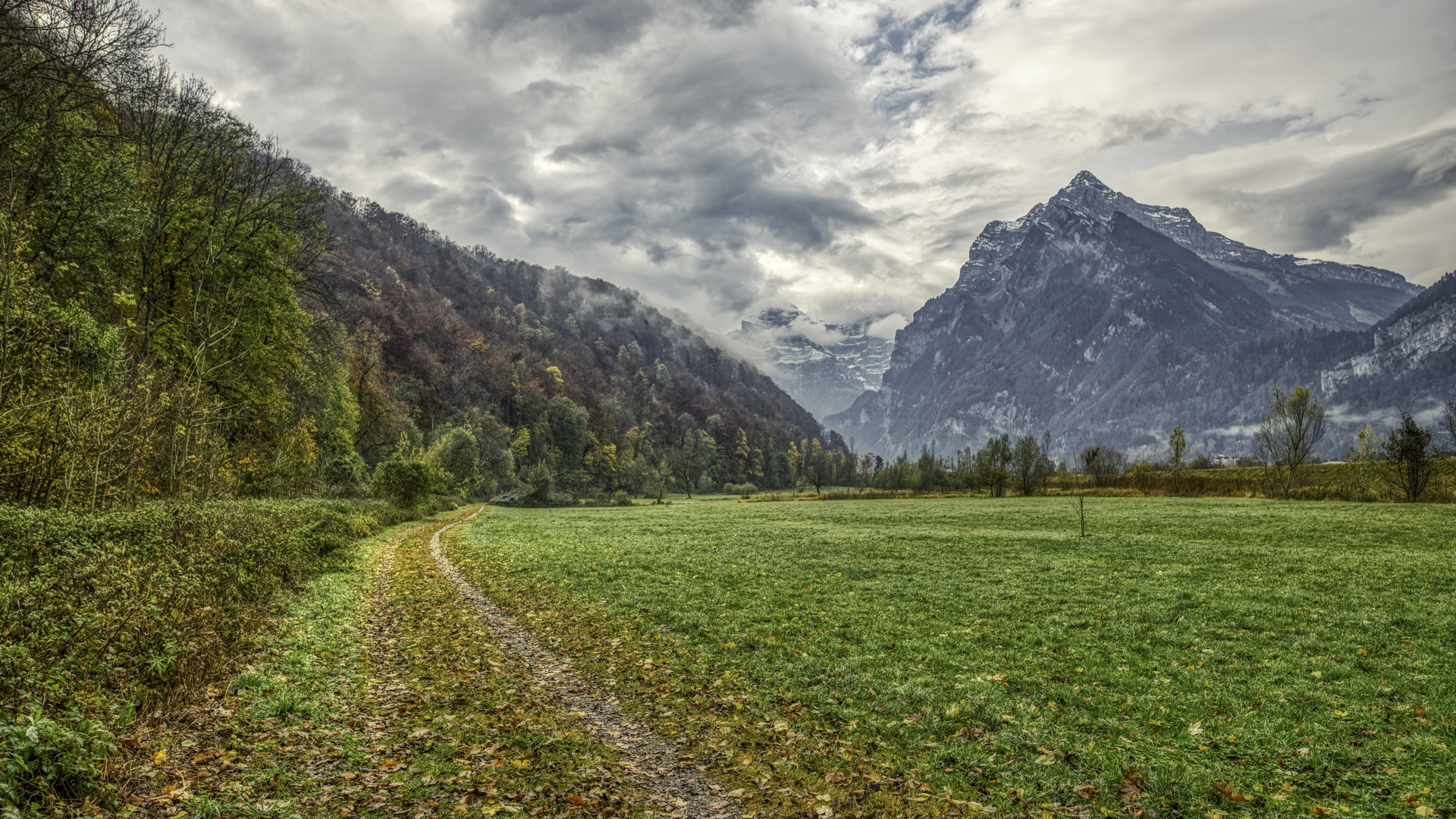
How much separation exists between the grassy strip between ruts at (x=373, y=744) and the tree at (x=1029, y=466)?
245 ft

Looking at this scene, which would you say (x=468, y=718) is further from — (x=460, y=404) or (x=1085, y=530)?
(x=460, y=404)

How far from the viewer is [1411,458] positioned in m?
43.4

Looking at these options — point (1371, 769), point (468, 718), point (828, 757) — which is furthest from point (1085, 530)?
point (468, 718)

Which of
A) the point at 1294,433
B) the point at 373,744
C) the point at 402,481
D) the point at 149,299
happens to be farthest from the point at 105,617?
the point at 1294,433

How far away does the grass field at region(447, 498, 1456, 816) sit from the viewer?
24.7 feet

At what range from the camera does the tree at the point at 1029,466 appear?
2982 inches

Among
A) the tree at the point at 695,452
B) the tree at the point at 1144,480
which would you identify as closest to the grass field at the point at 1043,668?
the tree at the point at 1144,480

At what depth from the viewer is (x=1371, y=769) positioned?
750cm

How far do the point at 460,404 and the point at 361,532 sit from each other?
88194 millimetres

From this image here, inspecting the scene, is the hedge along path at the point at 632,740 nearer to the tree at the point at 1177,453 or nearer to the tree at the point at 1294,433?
the tree at the point at 1294,433

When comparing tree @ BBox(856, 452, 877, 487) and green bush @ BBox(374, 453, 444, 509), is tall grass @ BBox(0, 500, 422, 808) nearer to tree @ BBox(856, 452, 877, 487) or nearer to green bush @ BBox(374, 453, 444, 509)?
green bush @ BBox(374, 453, 444, 509)

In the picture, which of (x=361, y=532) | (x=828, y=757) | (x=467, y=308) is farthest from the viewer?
(x=467, y=308)

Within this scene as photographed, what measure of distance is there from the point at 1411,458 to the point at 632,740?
5926cm

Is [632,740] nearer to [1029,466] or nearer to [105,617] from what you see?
[105,617]
